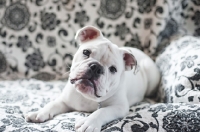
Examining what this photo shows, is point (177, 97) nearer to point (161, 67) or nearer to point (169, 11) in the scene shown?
point (161, 67)

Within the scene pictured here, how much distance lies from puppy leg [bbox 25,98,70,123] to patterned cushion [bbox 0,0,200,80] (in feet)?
1.82

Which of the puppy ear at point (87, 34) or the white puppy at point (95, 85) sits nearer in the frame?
the white puppy at point (95, 85)

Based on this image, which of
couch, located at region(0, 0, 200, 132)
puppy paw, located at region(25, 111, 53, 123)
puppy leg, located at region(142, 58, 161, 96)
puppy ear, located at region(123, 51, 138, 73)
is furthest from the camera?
couch, located at region(0, 0, 200, 132)

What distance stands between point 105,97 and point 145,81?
457mm

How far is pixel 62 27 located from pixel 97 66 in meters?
0.81

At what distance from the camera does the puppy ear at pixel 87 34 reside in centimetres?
135

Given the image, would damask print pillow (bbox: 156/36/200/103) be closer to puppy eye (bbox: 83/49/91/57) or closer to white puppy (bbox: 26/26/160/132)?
white puppy (bbox: 26/26/160/132)

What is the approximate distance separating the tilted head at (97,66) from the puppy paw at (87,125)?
0.35ft

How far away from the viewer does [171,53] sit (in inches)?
67.5

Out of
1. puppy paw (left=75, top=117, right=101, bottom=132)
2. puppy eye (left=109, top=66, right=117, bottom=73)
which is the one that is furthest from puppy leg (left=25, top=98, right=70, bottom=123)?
puppy eye (left=109, top=66, right=117, bottom=73)

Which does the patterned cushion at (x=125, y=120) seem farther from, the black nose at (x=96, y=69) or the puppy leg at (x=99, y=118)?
the black nose at (x=96, y=69)

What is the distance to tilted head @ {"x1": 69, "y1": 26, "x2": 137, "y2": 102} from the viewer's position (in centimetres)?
115

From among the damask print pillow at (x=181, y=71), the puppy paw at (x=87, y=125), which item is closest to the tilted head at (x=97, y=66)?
the puppy paw at (x=87, y=125)

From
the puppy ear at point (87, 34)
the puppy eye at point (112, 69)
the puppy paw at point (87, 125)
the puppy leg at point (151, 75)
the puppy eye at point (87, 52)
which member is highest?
the puppy ear at point (87, 34)
